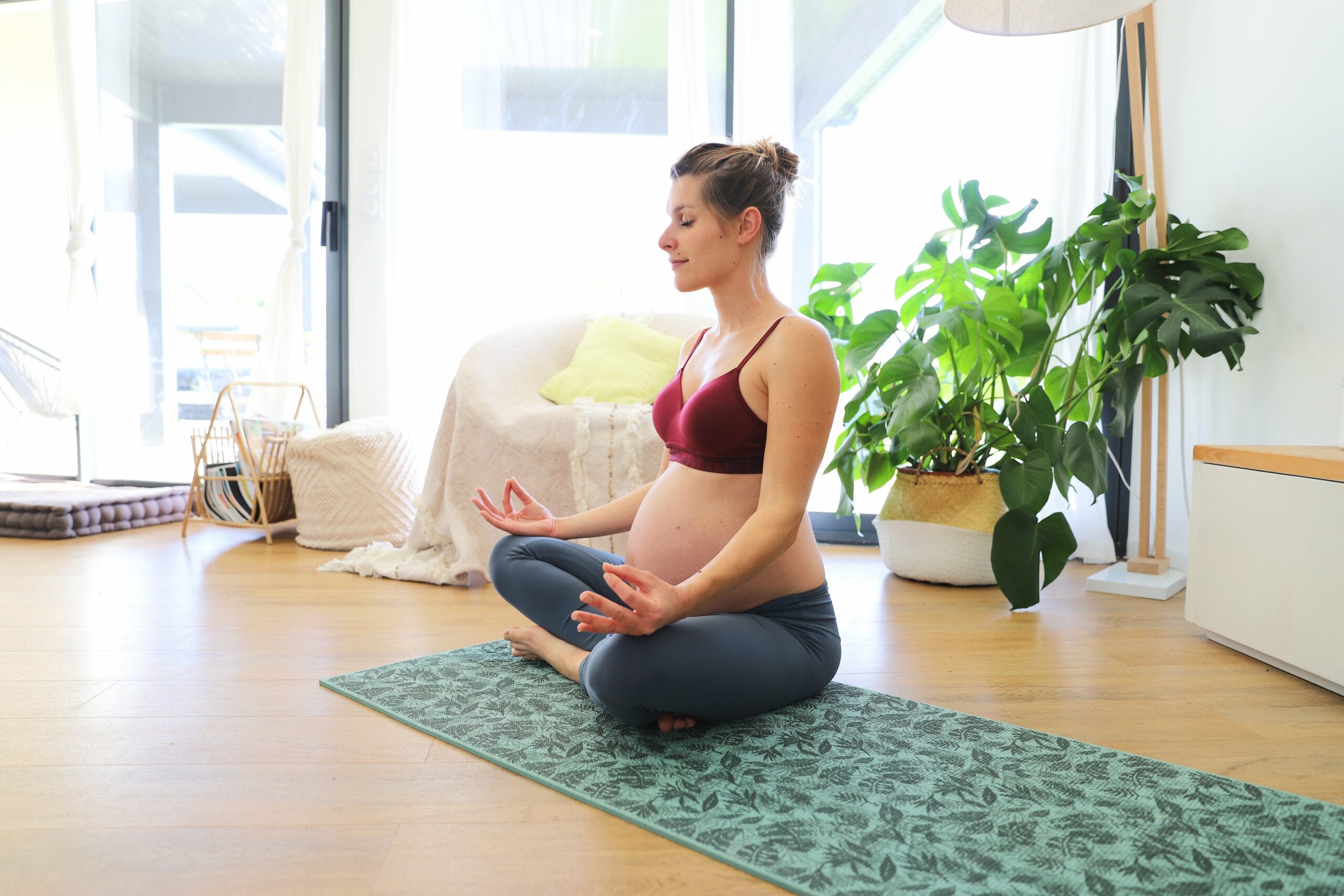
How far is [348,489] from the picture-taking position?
3.24 m

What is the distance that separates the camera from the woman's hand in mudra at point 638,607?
1.17 m

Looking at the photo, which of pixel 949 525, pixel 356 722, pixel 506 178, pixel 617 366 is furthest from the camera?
pixel 506 178

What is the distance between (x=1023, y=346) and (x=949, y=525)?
1.92 feet

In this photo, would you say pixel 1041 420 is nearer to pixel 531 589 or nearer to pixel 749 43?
pixel 531 589

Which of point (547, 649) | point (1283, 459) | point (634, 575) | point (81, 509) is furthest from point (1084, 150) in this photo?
point (81, 509)

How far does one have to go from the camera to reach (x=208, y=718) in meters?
1.51

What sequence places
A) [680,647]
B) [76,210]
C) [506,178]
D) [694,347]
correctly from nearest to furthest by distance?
1. [680,647]
2. [694,347]
3. [506,178]
4. [76,210]

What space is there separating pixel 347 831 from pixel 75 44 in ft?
15.6

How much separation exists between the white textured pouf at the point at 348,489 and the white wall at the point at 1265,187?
8.90 feet

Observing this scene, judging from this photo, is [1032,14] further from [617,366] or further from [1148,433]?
[617,366]

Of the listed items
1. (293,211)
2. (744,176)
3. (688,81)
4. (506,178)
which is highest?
(688,81)

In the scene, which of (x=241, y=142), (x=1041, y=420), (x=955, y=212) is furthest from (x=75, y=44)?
(x=1041, y=420)

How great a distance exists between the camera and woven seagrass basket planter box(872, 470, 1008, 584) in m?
2.77

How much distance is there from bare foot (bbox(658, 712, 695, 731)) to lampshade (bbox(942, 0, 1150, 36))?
1503 millimetres
